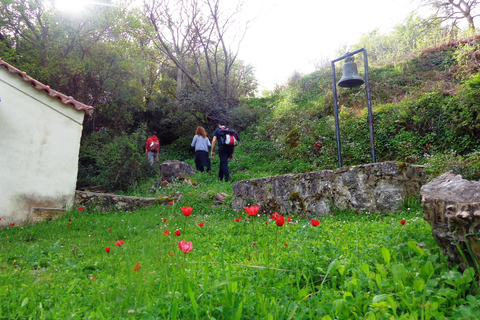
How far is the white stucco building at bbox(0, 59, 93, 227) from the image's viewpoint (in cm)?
715

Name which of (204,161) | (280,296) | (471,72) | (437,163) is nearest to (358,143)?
(437,163)

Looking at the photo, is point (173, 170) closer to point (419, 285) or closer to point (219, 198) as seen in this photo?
point (219, 198)

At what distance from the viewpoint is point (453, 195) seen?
6.65 ft

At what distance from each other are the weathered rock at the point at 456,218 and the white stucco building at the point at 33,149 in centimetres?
855

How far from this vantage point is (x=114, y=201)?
8.76 meters

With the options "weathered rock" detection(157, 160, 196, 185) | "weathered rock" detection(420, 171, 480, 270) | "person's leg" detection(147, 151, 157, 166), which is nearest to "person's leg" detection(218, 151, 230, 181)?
"weathered rock" detection(157, 160, 196, 185)

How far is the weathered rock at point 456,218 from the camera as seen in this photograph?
169cm

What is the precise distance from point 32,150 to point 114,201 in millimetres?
2541

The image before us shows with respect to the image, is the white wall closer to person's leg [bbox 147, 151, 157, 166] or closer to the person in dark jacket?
the person in dark jacket

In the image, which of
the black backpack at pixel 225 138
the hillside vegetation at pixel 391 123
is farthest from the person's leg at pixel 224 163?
the hillside vegetation at pixel 391 123

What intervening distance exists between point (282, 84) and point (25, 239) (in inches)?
832

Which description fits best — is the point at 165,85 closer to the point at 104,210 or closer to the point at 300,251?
the point at 104,210

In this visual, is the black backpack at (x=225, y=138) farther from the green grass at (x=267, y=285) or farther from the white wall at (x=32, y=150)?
the green grass at (x=267, y=285)

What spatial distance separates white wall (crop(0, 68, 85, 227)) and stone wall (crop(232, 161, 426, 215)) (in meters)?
5.45
